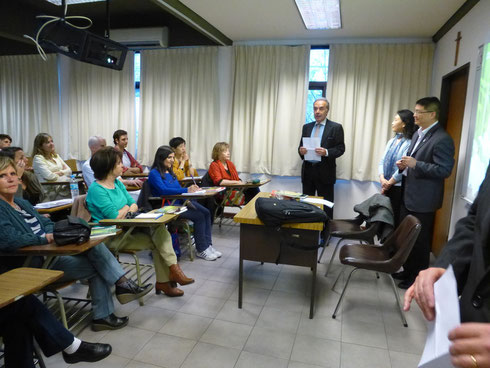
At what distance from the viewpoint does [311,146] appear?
398 cm

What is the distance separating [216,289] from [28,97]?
17.4ft

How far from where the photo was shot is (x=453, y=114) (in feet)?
11.4

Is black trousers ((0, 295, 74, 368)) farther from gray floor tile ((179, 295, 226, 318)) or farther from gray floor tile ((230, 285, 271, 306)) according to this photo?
gray floor tile ((230, 285, 271, 306))

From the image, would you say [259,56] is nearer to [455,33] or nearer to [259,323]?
[455,33]

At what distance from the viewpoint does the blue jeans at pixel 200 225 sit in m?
3.46

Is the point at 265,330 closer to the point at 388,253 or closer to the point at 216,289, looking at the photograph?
the point at 216,289

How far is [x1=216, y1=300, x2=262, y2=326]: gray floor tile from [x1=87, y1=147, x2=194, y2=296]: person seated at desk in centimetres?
39

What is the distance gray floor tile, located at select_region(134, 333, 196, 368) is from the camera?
6.20ft

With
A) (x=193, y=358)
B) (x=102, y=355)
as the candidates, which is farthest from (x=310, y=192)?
(x=102, y=355)

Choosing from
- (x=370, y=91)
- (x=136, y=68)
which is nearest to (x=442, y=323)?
(x=370, y=91)

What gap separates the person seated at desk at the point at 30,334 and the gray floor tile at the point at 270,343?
3.29 ft

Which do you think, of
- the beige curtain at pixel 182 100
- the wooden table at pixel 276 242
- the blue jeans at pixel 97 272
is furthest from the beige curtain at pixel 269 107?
the blue jeans at pixel 97 272

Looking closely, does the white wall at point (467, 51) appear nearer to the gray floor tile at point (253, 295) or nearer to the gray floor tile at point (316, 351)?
the gray floor tile at point (316, 351)

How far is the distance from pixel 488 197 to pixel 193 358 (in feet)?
5.75
